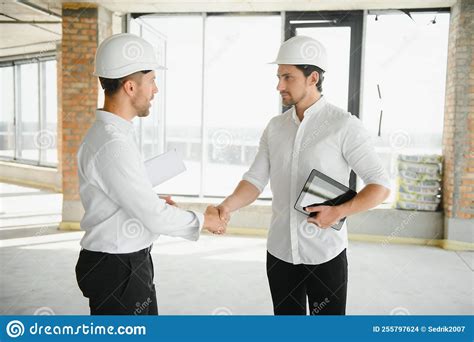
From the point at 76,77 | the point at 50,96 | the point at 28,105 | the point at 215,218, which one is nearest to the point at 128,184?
the point at 215,218

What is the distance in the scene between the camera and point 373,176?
6.07 ft

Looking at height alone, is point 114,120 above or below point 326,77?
below

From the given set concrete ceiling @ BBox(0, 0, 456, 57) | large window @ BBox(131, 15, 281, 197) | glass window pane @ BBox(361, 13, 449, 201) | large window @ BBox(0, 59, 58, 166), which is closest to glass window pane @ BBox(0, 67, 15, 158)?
large window @ BBox(0, 59, 58, 166)

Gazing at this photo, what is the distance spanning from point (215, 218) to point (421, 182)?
3995 mm

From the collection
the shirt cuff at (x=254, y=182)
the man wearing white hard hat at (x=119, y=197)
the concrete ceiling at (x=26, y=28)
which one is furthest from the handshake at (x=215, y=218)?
the concrete ceiling at (x=26, y=28)

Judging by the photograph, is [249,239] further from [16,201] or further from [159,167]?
[16,201]

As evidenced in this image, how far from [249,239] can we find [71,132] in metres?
2.61

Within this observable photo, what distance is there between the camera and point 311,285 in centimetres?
192

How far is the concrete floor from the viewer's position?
3.40 metres

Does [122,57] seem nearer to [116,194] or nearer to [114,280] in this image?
[116,194]

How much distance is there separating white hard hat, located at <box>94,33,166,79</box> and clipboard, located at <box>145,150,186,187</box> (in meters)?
0.36

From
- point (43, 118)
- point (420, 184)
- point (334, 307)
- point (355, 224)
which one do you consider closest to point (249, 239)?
point (355, 224)

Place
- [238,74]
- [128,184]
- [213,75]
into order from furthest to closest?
[238,74]
[213,75]
[128,184]

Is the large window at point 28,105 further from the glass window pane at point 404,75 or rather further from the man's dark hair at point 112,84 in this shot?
the man's dark hair at point 112,84
